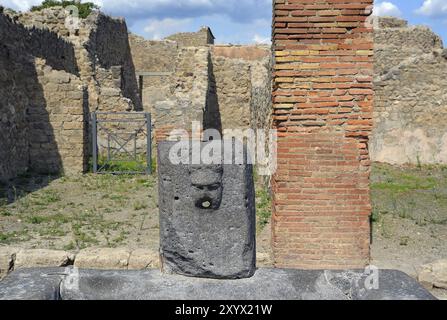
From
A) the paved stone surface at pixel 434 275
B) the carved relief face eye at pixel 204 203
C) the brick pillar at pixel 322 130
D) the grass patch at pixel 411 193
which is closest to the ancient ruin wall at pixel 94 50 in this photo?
the grass patch at pixel 411 193

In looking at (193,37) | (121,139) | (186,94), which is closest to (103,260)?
(121,139)

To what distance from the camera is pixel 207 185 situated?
3.47 meters

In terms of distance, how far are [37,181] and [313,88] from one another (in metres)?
7.70

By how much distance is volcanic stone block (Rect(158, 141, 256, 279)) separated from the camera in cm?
351

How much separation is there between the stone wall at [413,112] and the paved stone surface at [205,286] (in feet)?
33.8

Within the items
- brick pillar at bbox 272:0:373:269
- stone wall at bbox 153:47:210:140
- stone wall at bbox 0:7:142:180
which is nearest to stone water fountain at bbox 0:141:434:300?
brick pillar at bbox 272:0:373:269

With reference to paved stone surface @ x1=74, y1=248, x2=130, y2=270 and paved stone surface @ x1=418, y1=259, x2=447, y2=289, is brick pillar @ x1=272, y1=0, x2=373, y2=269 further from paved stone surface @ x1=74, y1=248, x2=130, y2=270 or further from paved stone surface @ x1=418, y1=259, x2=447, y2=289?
paved stone surface @ x1=74, y1=248, x2=130, y2=270

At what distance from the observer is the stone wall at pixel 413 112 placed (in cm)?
1332

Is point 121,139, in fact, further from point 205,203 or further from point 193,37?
point 193,37

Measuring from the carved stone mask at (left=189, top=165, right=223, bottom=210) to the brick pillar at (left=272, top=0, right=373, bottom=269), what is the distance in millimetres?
2080

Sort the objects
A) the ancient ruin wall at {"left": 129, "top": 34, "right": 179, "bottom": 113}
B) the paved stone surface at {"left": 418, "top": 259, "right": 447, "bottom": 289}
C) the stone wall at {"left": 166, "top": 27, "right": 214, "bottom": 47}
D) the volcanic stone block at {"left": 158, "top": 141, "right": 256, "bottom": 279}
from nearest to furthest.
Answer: the volcanic stone block at {"left": 158, "top": 141, "right": 256, "bottom": 279} < the paved stone surface at {"left": 418, "top": 259, "right": 447, "bottom": 289} < the ancient ruin wall at {"left": 129, "top": 34, "right": 179, "bottom": 113} < the stone wall at {"left": 166, "top": 27, "right": 214, "bottom": 47}
